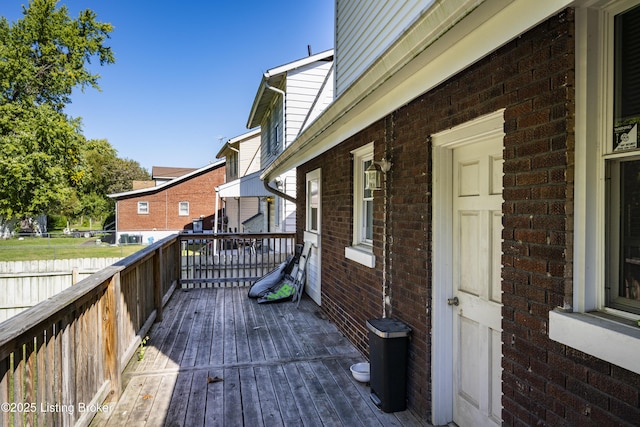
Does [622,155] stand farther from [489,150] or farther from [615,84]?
[489,150]

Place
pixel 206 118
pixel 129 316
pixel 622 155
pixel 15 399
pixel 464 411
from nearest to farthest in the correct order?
pixel 622 155 < pixel 15 399 < pixel 464 411 < pixel 129 316 < pixel 206 118

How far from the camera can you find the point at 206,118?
35.8 meters

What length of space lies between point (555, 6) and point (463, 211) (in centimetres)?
151

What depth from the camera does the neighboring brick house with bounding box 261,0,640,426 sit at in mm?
1530

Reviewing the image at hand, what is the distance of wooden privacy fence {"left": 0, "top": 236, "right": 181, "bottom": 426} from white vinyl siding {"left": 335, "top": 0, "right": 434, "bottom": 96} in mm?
2941

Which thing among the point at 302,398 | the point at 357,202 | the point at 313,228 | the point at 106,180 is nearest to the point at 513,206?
the point at 302,398

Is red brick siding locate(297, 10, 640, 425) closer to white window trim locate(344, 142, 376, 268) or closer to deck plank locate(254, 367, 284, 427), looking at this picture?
deck plank locate(254, 367, 284, 427)

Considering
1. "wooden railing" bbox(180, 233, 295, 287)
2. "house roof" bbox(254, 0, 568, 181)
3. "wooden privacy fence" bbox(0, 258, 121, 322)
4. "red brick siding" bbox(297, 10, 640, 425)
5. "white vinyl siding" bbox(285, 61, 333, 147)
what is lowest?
"wooden privacy fence" bbox(0, 258, 121, 322)

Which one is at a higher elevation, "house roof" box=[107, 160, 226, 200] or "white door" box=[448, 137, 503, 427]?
"house roof" box=[107, 160, 226, 200]

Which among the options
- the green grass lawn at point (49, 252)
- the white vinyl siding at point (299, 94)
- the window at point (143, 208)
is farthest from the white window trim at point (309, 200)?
the window at point (143, 208)

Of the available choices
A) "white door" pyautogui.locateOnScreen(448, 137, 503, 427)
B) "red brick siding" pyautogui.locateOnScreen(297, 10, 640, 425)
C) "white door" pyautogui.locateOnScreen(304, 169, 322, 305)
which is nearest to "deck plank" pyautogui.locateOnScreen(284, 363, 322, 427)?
"red brick siding" pyautogui.locateOnScreen(297, 10, 640, 425)

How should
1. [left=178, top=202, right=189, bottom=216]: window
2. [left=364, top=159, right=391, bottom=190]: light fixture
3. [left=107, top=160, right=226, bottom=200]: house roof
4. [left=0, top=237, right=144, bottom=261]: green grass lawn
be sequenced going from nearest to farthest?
[left=364, top=159, right=391, bottom=190]: light fixture → [left=0, top=237, right=144, bottom=261]: green grass lawn → [left=107, top=160, right=226, bottom=200]: house roof → [left=178, top=202, right=189, bottom=216]: window

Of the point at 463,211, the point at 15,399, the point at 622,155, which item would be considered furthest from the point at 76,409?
the point at 622,155

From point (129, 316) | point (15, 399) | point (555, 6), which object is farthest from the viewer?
point (129, 316)
